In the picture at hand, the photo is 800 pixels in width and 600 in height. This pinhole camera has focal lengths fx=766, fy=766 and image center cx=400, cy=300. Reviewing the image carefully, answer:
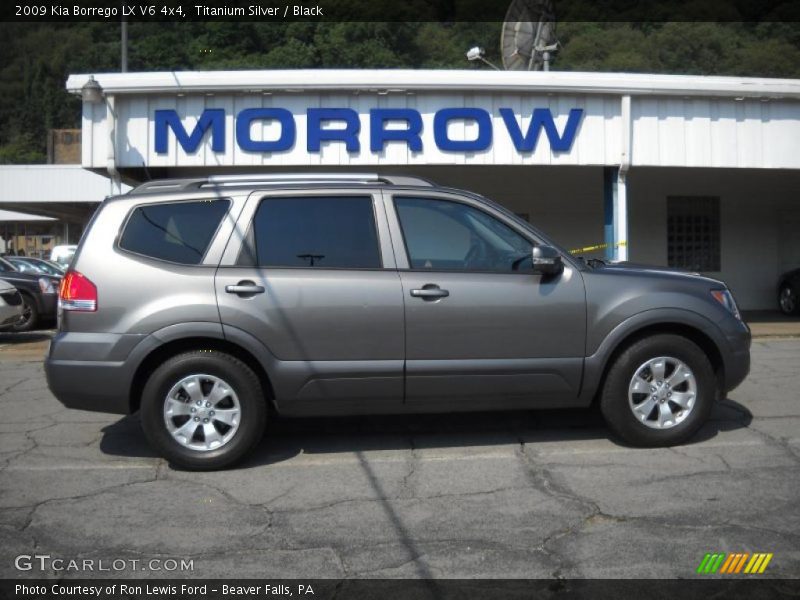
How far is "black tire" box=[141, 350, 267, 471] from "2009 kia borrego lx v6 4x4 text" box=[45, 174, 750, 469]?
0.01 m

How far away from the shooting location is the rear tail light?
4.98 m

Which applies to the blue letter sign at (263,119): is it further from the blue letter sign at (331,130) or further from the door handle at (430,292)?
the door handle at (430,292)

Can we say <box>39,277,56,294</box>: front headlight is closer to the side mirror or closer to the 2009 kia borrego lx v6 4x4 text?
the 2009 kia borrego lx v6 4x4 text

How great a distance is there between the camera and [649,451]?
547 cm

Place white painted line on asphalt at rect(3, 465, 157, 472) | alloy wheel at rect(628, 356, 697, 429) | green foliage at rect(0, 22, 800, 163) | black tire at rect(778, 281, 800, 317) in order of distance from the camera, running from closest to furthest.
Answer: white painted line on asphalt at rect(3, 465, 157, 472), alloy wheel at rect(628, 356, 697, 429), black tire at rect(778, 281, 800, 317), green foliage at rect(0, 22, 800, 163)

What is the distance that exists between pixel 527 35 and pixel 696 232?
584 centimetres

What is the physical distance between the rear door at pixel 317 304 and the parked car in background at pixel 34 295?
34.1 feet

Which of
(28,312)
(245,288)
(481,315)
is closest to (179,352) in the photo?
(245,288)

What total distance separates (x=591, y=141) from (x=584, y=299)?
7.11 meters

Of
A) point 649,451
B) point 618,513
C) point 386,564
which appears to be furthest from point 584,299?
point 386,564

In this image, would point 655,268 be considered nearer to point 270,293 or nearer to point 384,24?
point 270,293

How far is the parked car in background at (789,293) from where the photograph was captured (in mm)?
15633

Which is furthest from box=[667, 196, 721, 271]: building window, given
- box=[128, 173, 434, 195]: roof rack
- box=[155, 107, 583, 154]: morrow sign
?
box=[128, 173, 434, 195]: roof rack

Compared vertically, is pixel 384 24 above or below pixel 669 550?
above
